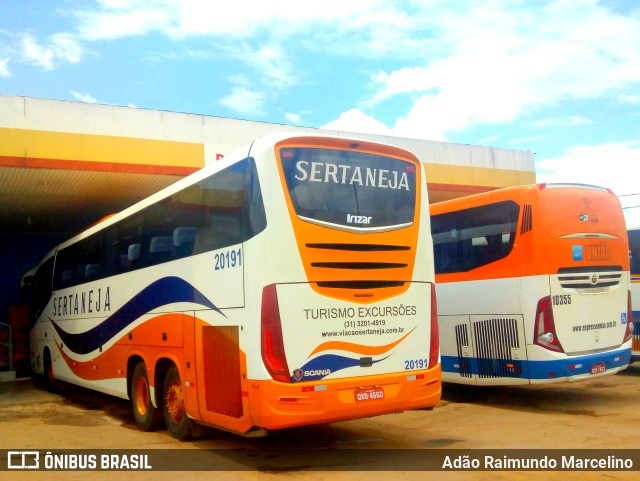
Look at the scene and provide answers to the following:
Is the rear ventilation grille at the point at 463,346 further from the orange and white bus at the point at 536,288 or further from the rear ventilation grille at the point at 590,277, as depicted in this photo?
the rear ventilation grille at the point at 590,277

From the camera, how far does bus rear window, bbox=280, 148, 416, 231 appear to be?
7203 mm

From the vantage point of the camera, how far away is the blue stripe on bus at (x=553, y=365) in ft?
33.1

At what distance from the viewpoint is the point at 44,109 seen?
1337 cm

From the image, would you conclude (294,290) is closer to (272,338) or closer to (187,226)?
(272,338)

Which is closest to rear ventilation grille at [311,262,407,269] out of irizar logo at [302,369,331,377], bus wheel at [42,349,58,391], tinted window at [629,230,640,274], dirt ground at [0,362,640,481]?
irizar logo at [302,369,331,377]

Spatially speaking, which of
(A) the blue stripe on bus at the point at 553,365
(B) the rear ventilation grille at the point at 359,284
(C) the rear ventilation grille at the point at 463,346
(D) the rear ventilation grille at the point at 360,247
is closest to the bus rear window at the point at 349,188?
(D) the rear ventilation grille at the point at 360,247

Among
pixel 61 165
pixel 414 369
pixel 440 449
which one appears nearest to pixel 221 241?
pixel 414 369

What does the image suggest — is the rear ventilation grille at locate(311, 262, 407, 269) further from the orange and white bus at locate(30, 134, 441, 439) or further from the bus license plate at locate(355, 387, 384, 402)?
the bus license plate at locate(355, 387, 384, 402)

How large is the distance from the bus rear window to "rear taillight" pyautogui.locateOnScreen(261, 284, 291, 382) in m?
0.94

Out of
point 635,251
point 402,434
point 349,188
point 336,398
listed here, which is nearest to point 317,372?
point 336,398

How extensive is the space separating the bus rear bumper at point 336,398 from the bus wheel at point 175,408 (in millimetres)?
2054

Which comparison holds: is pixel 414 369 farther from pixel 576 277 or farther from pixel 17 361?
pixel 17 361

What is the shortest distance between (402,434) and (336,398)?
226 centimetres

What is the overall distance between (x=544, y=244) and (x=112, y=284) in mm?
7010
